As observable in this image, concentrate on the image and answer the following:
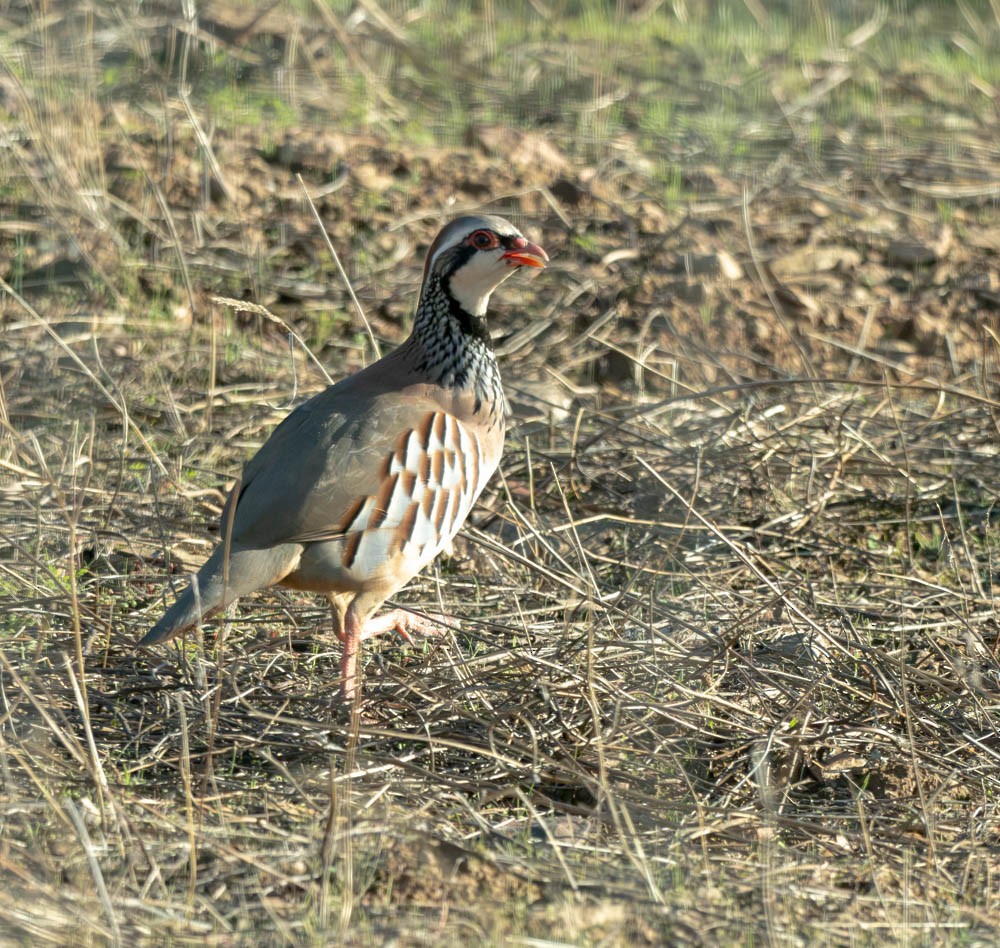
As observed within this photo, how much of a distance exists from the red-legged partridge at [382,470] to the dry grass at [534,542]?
23 centimetres

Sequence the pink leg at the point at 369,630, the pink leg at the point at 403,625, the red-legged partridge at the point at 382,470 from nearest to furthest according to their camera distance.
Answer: the red-legged partridge at the point at 382,470
the pink leg at the point at 369,630
the pink leg at the point at 403,625

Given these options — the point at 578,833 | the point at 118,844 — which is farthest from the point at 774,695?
the point at 118,844

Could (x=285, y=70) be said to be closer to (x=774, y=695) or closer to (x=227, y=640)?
(x=227, y=640)

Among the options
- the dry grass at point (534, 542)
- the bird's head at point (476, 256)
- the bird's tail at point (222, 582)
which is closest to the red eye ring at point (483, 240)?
the bird's head at point (476, 256)

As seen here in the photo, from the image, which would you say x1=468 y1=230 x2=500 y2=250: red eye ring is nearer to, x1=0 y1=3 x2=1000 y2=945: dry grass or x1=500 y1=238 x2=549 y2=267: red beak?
x1=500 y1=238 x2=549 y2=267: red beak

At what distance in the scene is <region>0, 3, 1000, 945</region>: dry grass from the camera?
115 inches

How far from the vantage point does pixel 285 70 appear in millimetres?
7742

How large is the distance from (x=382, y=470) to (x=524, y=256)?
791 millimetres

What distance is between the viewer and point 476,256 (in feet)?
13.4

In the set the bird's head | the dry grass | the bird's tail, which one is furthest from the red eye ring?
the bird's tail

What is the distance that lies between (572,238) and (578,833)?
4082 mm

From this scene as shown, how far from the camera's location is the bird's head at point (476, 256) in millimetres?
4070

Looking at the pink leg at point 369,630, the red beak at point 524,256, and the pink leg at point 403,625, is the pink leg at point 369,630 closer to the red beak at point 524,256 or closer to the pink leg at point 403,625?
the pink leg at point 403,625

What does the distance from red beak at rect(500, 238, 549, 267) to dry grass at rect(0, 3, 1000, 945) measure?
2.03 feet
